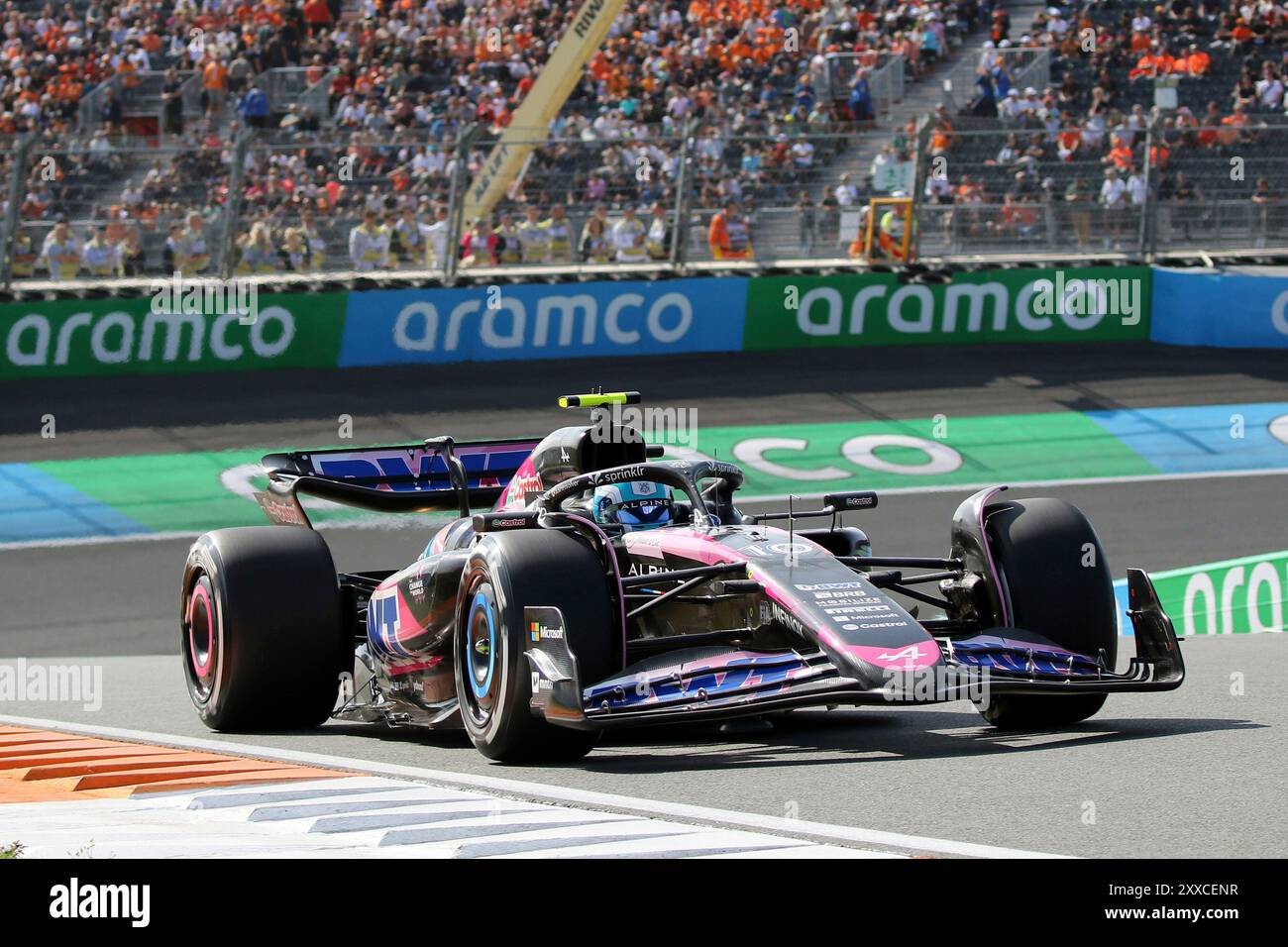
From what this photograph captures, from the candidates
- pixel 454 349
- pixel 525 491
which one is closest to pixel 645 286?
pixel 454 349

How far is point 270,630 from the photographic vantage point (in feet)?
28.7

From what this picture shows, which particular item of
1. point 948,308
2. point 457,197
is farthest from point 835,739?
point 948,308

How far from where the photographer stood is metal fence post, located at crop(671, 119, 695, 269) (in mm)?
19516

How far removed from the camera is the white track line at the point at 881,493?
15.7 metres

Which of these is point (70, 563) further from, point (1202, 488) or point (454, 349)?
point (1202, 488)

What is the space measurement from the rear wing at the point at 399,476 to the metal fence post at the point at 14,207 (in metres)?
8.76

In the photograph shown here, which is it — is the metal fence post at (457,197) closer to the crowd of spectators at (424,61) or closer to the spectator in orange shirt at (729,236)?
the spectator in orange shirt at (729,236)

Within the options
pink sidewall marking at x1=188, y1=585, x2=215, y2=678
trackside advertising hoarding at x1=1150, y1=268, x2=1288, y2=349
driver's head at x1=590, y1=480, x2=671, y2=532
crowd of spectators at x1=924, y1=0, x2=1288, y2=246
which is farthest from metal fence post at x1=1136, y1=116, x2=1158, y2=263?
pink sidewall marking at x1=188, y1=585, x2=215, y2=678

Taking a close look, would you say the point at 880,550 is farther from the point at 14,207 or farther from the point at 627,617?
the point at 14,207

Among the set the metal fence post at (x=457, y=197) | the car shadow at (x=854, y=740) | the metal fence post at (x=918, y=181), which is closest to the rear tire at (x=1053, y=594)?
the car shadow at (x=854, y=740)

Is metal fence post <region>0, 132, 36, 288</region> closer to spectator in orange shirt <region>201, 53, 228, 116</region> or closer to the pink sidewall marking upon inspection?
the pink sidewall marking

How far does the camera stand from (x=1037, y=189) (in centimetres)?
2017

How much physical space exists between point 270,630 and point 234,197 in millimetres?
10542

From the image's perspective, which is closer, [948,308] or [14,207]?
[14,207]
